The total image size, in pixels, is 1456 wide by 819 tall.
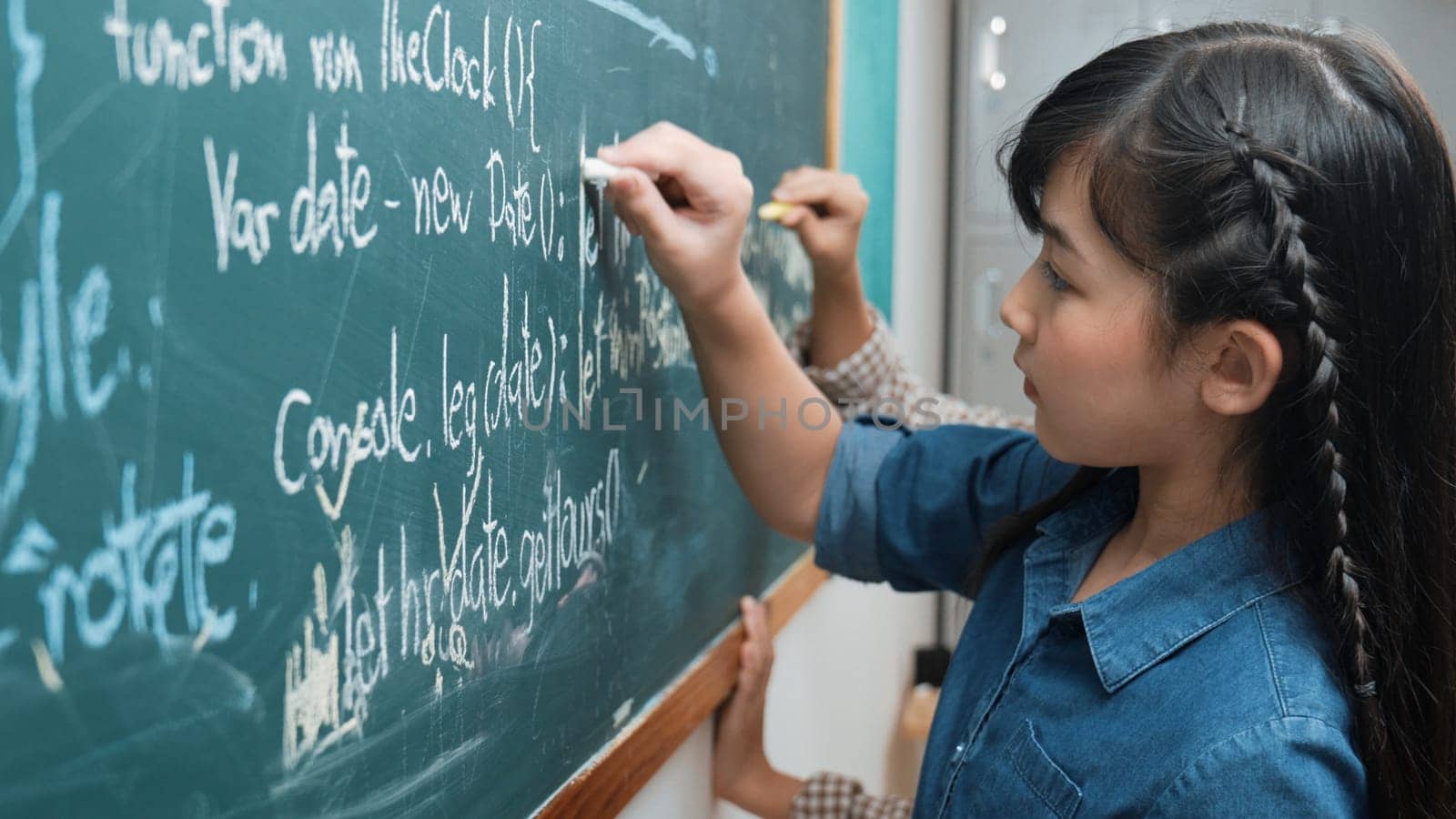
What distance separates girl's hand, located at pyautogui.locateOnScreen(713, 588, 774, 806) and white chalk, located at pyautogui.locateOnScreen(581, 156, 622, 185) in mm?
554

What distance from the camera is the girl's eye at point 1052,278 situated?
29.0 inches

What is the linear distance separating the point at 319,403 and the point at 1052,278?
0.45m

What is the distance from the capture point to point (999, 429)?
1.01 meters

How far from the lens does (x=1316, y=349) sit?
670mm

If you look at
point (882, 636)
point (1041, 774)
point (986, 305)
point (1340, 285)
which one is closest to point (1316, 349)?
point (1340, 285)

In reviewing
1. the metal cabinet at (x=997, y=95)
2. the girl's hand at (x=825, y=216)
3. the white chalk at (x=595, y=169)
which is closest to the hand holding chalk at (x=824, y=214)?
the girl's hand at (x=825, y=216)

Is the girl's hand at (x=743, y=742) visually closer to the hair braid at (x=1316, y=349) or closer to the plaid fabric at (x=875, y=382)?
the plaid fabric at (x=875, y=382)

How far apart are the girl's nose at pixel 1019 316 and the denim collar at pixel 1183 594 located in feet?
0.55

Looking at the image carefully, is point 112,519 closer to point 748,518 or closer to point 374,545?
point 374,545

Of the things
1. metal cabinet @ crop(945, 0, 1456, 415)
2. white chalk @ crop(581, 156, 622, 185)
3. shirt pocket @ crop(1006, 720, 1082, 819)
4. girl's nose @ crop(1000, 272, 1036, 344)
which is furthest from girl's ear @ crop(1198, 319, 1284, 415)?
metal cabinet @ crop(945, 0, 1456, 415)

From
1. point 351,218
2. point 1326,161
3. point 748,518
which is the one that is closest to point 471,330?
point 351,218

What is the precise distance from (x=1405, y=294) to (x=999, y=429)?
1.20 ft

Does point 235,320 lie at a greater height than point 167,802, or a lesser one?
greater

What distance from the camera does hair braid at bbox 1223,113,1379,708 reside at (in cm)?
67
